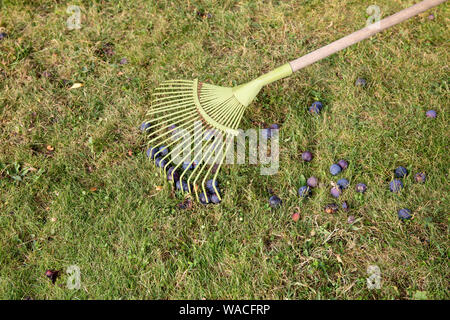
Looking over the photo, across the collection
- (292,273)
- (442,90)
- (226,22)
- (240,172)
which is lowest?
(292,273)

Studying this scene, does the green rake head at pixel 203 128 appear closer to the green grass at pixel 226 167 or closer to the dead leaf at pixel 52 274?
the green grass at pixel 226 167

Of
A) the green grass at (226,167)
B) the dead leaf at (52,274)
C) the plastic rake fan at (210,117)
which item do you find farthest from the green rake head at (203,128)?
the dead leaf at (52,274)

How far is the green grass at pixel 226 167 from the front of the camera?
7.97ft

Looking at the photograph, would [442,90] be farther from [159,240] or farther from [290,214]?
[159,240]

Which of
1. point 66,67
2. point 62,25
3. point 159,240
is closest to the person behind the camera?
point 159,240

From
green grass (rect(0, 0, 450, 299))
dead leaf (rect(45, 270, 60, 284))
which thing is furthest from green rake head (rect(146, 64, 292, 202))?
dead leaf (rect(45, 270, 60, 284))

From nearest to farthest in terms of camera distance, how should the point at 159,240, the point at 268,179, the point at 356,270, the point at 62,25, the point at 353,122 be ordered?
the point at 356,270 < the point at 159,240 < the point at 268,179 < the point at 353,122 < the point at 62,25

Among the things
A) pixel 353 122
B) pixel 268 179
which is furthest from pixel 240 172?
pixel 353 122

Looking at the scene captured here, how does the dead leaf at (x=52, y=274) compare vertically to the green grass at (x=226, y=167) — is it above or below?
below

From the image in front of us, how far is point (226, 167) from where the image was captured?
2887 mm

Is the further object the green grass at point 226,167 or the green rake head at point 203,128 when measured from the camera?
the green rake head at point 203,128

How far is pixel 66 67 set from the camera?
359 centimetres

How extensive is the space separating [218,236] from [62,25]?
2.61 metres

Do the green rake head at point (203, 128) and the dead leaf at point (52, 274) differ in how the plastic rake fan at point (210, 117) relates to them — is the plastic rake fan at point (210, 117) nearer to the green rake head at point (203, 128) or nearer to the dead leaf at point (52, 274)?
the green rake head at point (203, 128)
